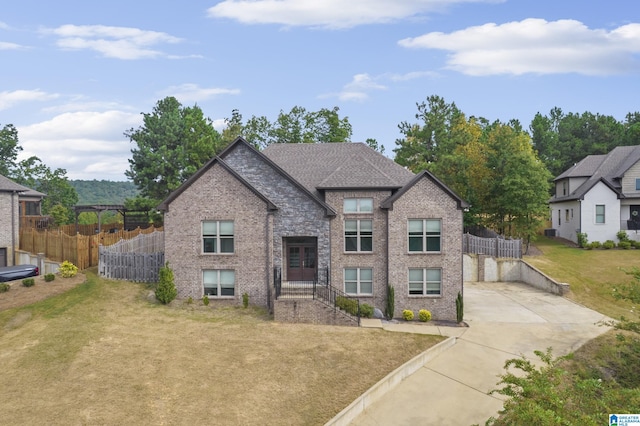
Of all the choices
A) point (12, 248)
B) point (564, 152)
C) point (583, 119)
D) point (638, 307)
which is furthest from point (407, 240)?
point (583, 119)

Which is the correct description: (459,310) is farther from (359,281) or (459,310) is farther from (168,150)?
(168,150)

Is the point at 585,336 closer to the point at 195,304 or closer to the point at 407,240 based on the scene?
the point at 407,240

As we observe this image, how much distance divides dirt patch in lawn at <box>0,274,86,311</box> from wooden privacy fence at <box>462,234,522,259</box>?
29150 millimetres

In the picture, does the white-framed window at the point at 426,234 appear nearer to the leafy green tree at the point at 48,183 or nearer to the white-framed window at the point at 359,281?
the white-framed window at the point at 359,281

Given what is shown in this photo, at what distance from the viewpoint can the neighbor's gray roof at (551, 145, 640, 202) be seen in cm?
4381

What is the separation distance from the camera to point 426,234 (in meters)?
25.9

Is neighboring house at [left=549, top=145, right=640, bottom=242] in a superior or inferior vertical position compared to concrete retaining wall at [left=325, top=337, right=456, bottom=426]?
superior

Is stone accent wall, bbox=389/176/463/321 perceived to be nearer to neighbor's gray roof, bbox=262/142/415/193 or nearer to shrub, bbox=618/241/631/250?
neighbor's gray roof, bbox=262/142/415/193

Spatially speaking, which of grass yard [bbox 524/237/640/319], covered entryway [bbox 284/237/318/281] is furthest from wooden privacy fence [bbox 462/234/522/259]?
covered entryway [bbox 284/237/318/281]

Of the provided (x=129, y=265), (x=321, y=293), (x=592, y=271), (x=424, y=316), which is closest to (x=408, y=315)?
(x=424, y=316)

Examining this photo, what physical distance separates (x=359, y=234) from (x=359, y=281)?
2911 millimetres

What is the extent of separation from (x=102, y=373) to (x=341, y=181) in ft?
53.6

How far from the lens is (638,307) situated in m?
26.7

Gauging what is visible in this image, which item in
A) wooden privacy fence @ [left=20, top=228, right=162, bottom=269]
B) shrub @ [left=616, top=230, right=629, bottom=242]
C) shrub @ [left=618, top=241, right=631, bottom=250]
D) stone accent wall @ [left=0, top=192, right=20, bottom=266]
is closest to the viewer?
wooden privacy fence @ [left=20, top=228, right=162, bottom=269]
